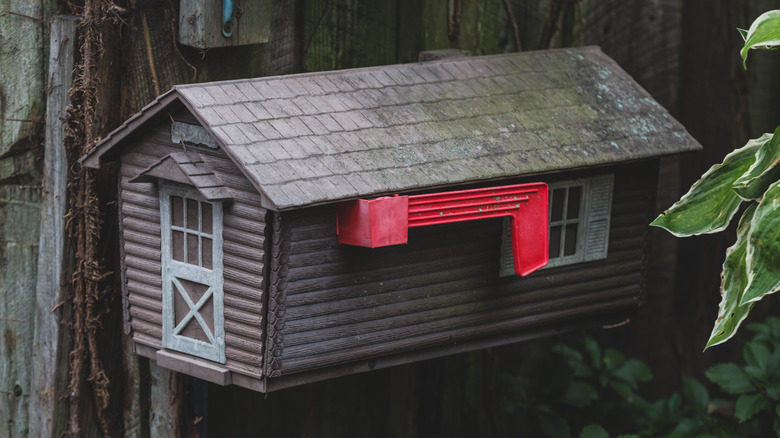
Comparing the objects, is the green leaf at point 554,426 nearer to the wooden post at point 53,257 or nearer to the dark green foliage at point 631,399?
the dark green foliage at point 631,399

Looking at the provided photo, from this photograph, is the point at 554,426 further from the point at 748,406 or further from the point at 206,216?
the point at 206,216

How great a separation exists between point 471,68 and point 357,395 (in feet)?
5.16

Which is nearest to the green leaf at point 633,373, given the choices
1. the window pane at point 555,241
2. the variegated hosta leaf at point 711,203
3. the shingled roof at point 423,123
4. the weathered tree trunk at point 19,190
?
the window pane at point 555,241

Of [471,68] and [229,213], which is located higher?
[471,68]

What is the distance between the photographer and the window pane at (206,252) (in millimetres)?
3330

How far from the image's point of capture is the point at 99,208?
371 centimetres

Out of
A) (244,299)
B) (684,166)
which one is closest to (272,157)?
(244,299)

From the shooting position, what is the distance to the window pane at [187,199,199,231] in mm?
3344

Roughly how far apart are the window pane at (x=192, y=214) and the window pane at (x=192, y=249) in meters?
0.03

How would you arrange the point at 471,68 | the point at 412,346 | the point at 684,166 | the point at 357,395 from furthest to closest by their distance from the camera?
the point at 684,166 < the point at 357,395 < the point at 471,68 < the point at 412,346

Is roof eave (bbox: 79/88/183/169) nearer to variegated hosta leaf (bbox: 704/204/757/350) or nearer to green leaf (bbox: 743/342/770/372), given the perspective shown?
variegated hosta leaf (bbox: 704/204/757/350)

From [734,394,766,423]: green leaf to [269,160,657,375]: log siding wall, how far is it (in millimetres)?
716

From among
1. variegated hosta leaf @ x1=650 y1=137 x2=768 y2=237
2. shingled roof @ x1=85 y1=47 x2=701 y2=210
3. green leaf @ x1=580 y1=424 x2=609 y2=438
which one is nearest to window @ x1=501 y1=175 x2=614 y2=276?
shingled roof @ x1=85 y1=47 x2=701 y2=210

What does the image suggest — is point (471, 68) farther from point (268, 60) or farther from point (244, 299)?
point (244, 299)
